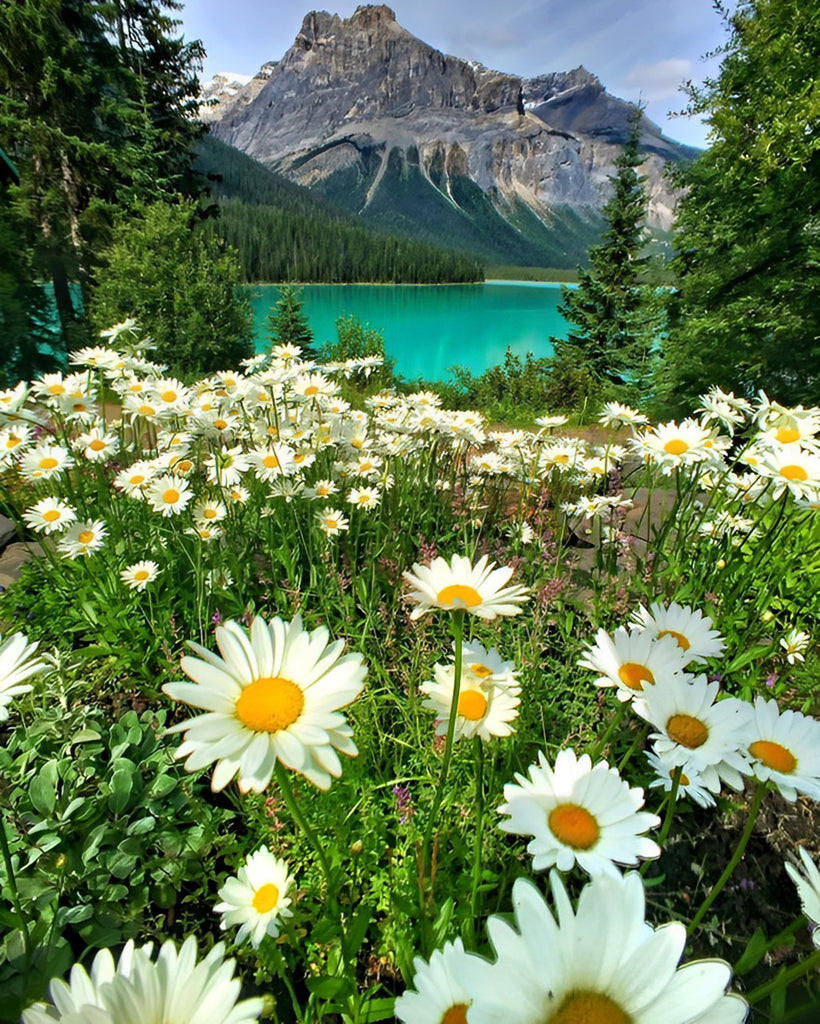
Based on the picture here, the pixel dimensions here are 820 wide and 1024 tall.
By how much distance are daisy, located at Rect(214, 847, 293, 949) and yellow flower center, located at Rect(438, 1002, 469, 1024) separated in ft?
1.16

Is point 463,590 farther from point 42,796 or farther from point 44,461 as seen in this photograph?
point 44,461

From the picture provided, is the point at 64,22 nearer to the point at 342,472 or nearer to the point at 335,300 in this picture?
the point at 342,472

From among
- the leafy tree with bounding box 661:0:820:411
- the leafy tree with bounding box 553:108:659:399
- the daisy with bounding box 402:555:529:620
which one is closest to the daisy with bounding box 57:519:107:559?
the daisy with bounding box 402:555:529:620

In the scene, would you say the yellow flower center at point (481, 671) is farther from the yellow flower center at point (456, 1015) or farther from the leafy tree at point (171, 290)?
the leafy tree at point (171, 290)

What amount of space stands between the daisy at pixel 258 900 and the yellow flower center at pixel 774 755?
31.2 inches

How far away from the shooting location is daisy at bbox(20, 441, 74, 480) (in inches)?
83.8

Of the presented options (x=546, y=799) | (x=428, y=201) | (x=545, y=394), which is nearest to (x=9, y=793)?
(x=546, y=799)

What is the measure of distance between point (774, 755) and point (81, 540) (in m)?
2.20

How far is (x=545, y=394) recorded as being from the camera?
13.6 m

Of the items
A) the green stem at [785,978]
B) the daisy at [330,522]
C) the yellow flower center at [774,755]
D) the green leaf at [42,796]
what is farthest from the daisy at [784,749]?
the daisy at [330,522]

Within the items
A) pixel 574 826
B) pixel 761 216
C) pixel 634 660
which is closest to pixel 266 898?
pixel 574 826

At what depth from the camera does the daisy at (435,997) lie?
21.7 inches

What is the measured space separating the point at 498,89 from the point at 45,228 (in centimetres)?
21885

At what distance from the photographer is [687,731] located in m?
0.79
